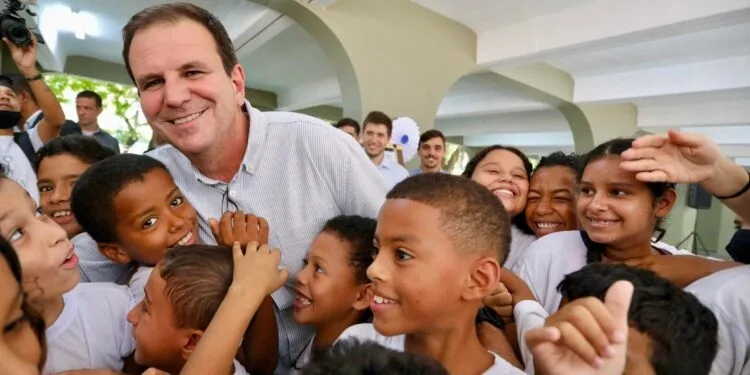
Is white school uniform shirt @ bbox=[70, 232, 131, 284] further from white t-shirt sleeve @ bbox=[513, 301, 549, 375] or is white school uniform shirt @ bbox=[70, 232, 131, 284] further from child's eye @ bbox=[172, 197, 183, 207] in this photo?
white t-shirt sleeve @ bbox=[513, 301, 549, 375]

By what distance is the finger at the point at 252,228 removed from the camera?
1.23m

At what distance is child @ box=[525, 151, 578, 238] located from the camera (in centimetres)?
169

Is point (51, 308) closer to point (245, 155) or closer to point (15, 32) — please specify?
point (245, 155)

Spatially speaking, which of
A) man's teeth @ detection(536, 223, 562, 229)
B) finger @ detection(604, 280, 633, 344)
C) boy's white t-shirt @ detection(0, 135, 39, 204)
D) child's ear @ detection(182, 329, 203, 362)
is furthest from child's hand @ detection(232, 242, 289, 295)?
boy's white t-shirt @ detection(0, 135, 39, 204)

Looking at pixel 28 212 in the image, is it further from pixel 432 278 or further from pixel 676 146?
pixel 676 146

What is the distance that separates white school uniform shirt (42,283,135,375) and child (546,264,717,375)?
1.04 metres

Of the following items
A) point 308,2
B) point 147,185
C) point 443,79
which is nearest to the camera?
point 147,185

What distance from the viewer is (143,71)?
3.99 ft

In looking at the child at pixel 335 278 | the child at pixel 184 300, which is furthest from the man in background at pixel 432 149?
the child at pixel 184 300

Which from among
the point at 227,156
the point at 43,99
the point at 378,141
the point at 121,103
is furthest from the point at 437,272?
the point at 121,103

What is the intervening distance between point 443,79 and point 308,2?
6.09ft

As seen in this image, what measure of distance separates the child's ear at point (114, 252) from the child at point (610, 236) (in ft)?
4.04

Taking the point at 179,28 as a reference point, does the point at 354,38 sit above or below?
above

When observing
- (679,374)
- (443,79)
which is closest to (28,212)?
(679,374)
